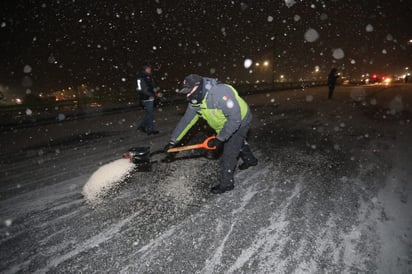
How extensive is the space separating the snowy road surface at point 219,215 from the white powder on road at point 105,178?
0.56 feet

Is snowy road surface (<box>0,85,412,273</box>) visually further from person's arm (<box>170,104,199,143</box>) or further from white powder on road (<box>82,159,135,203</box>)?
person's arm (<box>170,104,199,143</box>)

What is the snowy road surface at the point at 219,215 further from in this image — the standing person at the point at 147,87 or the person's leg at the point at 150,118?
the standing person at the point at 147,87

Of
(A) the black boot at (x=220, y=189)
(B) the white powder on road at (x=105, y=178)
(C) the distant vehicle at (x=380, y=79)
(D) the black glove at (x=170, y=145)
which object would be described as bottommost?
(C) the distant vehicle at (x=380, y=79)

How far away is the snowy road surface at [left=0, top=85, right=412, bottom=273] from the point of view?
2490 millimetres

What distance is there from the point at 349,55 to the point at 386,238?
308ft

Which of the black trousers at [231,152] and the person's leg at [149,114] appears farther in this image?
the person's leg at [149,114]

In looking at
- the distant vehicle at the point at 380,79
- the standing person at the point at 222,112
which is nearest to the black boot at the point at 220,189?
the standing person at the point at 222,112

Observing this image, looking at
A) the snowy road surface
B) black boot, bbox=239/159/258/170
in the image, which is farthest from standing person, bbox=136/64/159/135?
black boot, bbox=239/159/258/170

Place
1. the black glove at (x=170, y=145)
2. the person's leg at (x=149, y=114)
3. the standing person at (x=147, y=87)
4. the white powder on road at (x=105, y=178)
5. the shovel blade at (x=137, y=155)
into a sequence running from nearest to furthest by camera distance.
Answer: the white powder on road at (x=105, y=178), the black glove at (x=170, y=145), the shovel blade at (x=137, y=155), the standing person at (x=147, y=87), the person's leg at (x=149, y=114)

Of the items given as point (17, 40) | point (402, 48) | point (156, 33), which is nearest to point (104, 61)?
point (156, 33)

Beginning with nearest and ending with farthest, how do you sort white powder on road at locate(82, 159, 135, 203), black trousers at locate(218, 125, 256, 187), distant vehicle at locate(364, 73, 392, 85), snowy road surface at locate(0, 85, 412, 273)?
snowy road surface at locate(0, 85, 412, 273), black trousers at locate(218, 125, 256, 187), white powder on road at locate(82, 159, 135, 203), distant vehicle at locate(364, 73, 392, 85)

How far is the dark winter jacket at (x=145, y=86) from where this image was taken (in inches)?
265

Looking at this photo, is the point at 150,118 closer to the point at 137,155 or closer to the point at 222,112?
the point at 137,155

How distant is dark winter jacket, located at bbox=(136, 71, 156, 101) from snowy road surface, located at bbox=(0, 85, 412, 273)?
71.9 inches
